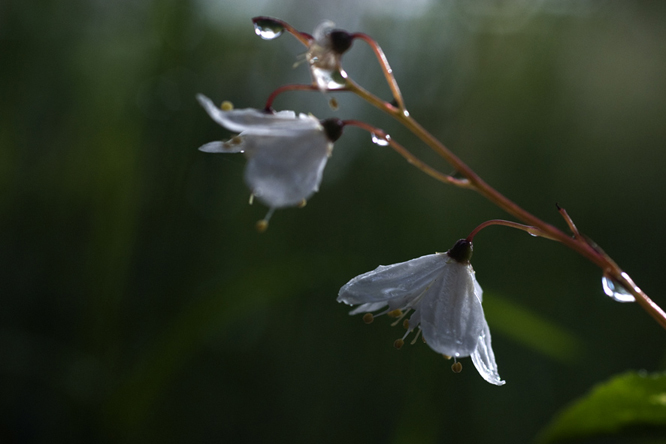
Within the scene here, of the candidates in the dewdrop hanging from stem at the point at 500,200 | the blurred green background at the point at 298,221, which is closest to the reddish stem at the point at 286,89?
the dewdrop hanging from stem at the point at 500,200

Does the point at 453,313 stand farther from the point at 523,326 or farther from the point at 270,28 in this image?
the point at 523,326

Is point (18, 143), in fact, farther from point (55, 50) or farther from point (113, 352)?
point (113, 352)

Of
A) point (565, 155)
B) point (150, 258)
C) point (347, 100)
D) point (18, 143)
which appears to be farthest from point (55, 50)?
point (565, 155)

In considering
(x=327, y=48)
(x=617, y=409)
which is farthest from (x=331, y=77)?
(x=617, y=409)

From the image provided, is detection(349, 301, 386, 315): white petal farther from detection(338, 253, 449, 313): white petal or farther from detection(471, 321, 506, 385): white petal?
detection(471, 321, 506, 385): white petal

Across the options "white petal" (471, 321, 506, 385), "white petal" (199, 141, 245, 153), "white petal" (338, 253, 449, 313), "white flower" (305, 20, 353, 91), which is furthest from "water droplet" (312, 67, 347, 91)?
"white petal" (471, 321, 506, 385)
